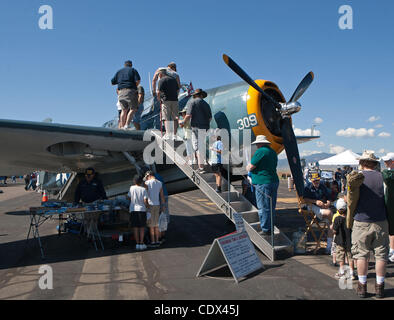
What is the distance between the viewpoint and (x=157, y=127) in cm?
859

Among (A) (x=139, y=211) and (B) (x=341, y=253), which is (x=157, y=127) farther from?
(B) (x=341, y=253)

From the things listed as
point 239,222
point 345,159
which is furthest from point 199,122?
point 345,159

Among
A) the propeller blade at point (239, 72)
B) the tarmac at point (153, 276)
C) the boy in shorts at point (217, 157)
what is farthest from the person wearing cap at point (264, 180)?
the propeller blade at point (239, 72)

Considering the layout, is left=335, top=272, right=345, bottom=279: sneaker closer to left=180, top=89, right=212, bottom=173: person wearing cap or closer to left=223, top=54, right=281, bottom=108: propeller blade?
left=180, top=89, right=212, bottom=173: person wearing cap

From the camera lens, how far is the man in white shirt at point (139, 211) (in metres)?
6.14

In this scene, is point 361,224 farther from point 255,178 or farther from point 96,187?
point 96,187

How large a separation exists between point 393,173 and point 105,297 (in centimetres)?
392

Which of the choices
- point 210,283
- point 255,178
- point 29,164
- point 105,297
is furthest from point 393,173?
point 29,164

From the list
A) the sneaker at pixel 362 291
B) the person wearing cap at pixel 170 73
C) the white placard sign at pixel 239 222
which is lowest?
the sneaker at pixel 362 291

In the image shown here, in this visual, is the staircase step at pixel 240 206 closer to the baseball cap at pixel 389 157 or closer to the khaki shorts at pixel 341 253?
the khaki shorts at pixel 341 253

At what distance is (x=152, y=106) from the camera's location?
8.95m

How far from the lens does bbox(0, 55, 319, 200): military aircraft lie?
651 centimetres

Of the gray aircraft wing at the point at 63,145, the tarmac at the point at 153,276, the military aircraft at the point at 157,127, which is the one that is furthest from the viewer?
the military aircraft at the point at 157,127

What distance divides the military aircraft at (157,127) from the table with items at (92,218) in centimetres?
128
